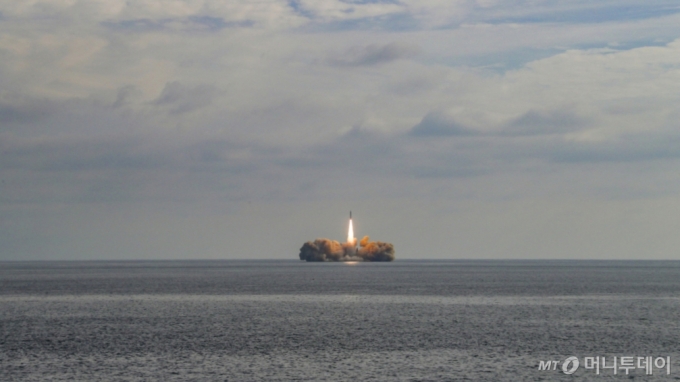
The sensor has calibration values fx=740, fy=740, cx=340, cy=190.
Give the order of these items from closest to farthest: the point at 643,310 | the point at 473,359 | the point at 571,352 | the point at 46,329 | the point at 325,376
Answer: the point at 325,376 < the point at 473,359 < the point at 571,352 < the point at 46,329 < the point at 643,310

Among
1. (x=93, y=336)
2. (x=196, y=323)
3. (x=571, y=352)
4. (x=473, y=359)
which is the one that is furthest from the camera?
(x=196, y=323)

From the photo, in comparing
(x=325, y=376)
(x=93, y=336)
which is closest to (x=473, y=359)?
(x=325, y=376)

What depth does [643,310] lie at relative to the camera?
267 feet

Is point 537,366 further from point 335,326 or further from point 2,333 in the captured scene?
point 2,333

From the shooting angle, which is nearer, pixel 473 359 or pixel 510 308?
pixel 473 359

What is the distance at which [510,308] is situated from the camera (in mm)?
83312

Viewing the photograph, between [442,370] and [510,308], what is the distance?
47.0 meters
